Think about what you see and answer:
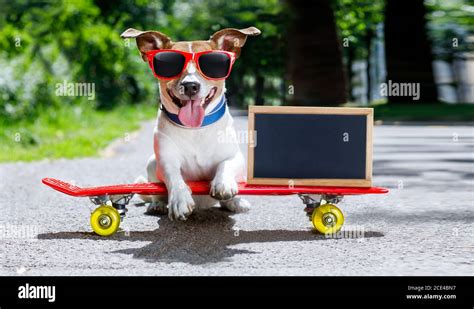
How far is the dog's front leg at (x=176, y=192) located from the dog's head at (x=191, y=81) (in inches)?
10.7

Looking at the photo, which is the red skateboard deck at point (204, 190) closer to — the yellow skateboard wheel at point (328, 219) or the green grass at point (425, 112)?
the yellow skateboard wheel at point (328, 219)

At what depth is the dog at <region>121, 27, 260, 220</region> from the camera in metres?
4.94

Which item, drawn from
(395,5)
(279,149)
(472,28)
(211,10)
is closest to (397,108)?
(395,5)

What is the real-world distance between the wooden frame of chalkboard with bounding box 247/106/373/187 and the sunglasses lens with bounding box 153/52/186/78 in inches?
19.0

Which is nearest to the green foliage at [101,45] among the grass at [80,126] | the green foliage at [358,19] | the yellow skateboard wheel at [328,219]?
the grass at [80,126]

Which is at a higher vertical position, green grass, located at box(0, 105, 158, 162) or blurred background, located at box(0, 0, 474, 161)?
blurred background, located at box(0, 0, 474, 161)

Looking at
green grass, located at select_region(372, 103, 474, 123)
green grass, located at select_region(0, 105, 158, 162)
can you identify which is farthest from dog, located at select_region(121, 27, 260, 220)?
→ green grass, located at select_region(372, 103, 474, 123)

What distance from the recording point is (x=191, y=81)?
4.92 m

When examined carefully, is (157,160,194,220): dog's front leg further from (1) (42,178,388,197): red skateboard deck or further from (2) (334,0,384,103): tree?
(2) (334,0,384,103): tree

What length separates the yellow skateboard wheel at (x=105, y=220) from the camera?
499 cm

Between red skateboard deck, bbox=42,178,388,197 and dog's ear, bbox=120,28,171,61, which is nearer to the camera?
red skateboard deck, bbox=42,178,388,197

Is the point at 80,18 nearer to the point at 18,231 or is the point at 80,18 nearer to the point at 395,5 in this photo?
the point at 395,5

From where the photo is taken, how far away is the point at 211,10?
22812 mm

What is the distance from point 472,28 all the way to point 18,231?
18.4 m
